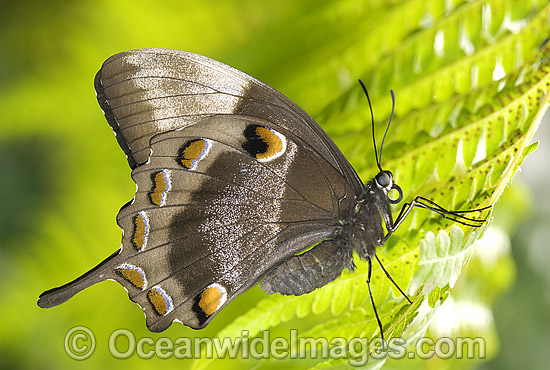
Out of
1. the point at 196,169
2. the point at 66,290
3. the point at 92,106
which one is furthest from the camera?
the point at 92,106

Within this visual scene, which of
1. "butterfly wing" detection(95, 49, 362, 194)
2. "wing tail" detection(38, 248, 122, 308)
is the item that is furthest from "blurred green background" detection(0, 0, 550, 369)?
"wing tail" detection(38, 248, 122, 308)

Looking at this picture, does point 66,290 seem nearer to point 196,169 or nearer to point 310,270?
point 196,169

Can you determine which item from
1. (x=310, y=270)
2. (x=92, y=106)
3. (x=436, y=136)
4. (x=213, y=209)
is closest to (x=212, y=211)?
(x=213, y=209)

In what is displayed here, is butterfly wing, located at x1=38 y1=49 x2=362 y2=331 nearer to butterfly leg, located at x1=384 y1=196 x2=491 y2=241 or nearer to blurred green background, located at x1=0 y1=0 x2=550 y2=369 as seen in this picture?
butterfly leg, located at x1=384 y1=196 x2=491 y2=241

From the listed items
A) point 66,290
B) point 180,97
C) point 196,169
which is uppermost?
point 180,97

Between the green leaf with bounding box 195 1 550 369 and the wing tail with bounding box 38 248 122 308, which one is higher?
the green leaf with bounding box 195 1 550 369

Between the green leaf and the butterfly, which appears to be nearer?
the green leaf
